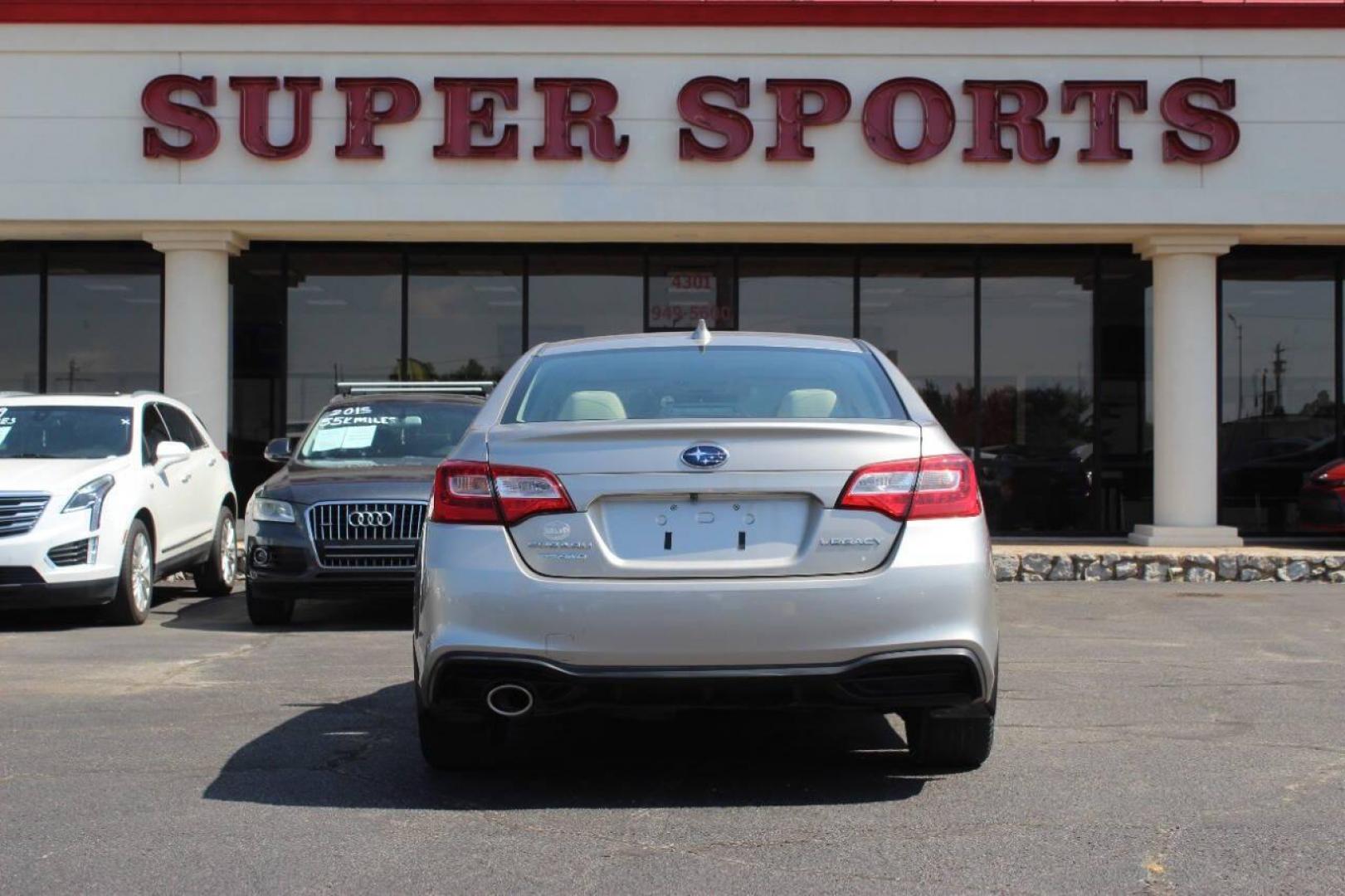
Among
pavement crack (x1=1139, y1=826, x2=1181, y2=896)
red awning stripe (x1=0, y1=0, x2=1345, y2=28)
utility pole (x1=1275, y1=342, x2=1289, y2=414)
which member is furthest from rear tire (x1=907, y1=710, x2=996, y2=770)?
utility pole (x1=1275, y1=342, x2=1289, y2=414)

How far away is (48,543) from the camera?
9.62 m

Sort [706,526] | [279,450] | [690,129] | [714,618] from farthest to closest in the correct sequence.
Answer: [690,129] < [279,450] < [706,526] < [714,618]

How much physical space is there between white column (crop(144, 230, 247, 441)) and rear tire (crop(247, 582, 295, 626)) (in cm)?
550

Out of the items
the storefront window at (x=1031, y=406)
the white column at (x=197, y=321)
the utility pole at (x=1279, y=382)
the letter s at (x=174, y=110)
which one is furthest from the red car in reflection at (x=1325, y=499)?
the letter s at (x=174, y=110)

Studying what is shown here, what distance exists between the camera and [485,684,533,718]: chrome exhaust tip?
4828 millimetres

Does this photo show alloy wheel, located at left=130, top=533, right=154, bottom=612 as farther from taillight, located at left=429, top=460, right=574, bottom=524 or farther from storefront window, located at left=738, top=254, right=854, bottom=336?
storefront window, located at left=738, top=254, right=854, bottom=336

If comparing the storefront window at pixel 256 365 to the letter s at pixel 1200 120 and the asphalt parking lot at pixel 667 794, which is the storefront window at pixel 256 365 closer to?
the asphalt parking lot at pixel 667 794

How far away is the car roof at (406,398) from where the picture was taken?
1145cm

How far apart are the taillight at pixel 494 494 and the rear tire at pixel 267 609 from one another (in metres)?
5.44

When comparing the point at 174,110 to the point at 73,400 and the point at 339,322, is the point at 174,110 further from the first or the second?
the point at 73,400

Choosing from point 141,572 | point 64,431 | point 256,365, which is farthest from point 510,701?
point 256,365

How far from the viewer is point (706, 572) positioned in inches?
185

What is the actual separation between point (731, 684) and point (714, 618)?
0.71 feet

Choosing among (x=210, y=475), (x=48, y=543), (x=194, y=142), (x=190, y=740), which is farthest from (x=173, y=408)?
(x=190, y=740)
